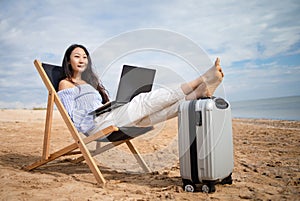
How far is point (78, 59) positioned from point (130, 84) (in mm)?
913

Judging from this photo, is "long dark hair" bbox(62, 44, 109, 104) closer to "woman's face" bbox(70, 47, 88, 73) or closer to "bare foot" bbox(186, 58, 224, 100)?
"woman's face" bbox(70, 47, 88, 73)

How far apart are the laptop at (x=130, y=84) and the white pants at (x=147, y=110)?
3.4 inches

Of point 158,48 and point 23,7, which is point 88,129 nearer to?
point 158,48

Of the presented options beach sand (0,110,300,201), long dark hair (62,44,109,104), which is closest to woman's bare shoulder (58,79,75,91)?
long dark hair (62,44,109,104)

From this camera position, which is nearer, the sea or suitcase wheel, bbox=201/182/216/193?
suitcase wheel, bbox=201/182/216/193

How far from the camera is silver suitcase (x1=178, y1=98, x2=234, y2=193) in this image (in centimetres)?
211

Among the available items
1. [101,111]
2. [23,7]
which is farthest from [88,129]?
[23,7]

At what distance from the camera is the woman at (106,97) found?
8.15 feet

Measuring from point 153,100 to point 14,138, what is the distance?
420cm

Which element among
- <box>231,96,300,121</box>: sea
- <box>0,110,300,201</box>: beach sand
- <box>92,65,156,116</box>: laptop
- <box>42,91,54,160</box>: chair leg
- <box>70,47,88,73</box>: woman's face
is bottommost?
<box>231,96,300,121</box>: sea

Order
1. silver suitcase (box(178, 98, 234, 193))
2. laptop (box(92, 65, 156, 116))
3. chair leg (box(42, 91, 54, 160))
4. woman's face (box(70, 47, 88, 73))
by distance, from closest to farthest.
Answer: silver suitcase (box(178, 98, 234, 193)) < laptop (box(92, 65, 156, 116)) < chair leg (box(42, 91, 54, 160)) < woman's face (box(70, 47, 88, 73))

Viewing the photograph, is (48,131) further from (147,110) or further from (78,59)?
(147,110)

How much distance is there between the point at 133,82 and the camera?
299 centimetres

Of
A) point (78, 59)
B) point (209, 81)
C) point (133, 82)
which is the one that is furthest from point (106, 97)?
point (209, 81)
